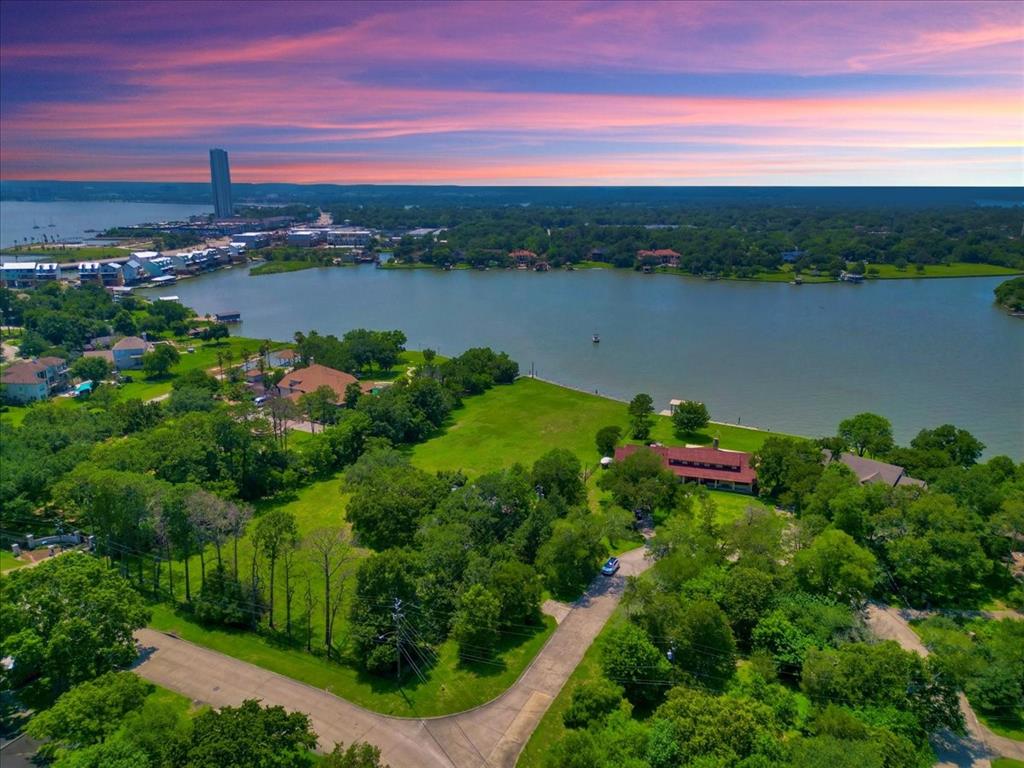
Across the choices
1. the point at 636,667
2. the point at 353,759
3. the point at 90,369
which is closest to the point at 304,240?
the point at 90,369

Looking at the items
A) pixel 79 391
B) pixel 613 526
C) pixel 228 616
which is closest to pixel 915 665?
pixel 613 526

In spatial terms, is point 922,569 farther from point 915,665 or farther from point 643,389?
point 643,389

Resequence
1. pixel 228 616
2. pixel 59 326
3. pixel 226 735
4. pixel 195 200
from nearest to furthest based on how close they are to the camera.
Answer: pixel 226 735 → pixel 228 616 → pixel 59 326 → pixel 195 200

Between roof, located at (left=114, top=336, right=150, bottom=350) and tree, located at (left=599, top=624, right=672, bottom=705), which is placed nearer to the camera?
tree, located at (left=599, top=624, right=672, bottom=705)

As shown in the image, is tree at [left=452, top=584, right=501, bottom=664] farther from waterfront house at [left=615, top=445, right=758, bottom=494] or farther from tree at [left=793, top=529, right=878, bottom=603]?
waterfront house at [left=615, top=445, right=758, bottom=494]

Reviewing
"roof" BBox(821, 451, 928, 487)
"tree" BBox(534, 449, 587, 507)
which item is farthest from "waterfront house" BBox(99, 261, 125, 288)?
"roof" BBox(821, 451, 928, 487)

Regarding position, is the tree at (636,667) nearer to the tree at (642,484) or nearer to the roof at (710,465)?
the tree at (642,484)

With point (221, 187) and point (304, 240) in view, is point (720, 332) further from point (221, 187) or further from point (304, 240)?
point (221, 187)
